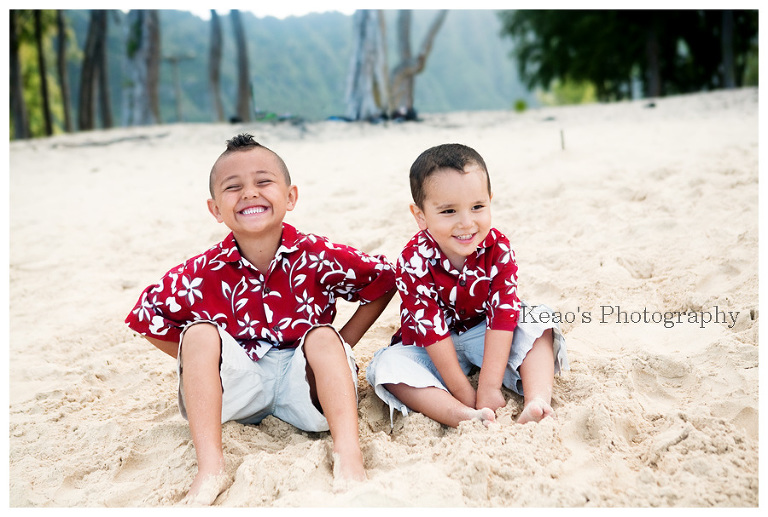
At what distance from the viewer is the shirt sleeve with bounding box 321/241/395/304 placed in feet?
7.39

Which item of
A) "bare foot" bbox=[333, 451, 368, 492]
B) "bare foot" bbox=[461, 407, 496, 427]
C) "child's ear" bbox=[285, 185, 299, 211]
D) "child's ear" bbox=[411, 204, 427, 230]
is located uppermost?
"child's ear" bbox=[285, 185, 299, 211]

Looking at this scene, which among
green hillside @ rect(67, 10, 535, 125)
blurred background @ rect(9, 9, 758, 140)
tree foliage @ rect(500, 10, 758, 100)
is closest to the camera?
blurred background @ rect(9, 9, 758, 140)

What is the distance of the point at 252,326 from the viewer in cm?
219

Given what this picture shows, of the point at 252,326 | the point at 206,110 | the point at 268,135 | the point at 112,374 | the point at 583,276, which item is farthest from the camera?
the point at 206,110

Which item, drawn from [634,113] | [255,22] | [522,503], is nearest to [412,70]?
[634,113]

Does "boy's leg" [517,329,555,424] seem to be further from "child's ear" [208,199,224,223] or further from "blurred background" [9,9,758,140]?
"blurred background" [9,9,758,140]

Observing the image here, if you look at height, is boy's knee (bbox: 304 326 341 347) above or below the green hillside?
below

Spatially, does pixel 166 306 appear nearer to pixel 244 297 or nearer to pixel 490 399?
pixel 244 297

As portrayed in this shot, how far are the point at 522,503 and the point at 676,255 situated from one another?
190cm

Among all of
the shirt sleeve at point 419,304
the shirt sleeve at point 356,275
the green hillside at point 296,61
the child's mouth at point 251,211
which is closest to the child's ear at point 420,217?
the shirt sleeve at point 419,304

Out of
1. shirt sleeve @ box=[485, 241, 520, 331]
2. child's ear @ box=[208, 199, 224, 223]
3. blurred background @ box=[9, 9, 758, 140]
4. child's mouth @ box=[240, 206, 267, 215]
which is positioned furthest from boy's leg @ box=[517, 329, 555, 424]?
blurred background @ box=[9, 9, 758, 140]

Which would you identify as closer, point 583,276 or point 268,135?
point 583,276

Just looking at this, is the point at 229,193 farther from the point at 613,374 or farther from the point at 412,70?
the point at 412,70

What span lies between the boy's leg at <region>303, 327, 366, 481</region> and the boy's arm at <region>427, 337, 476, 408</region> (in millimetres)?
310
